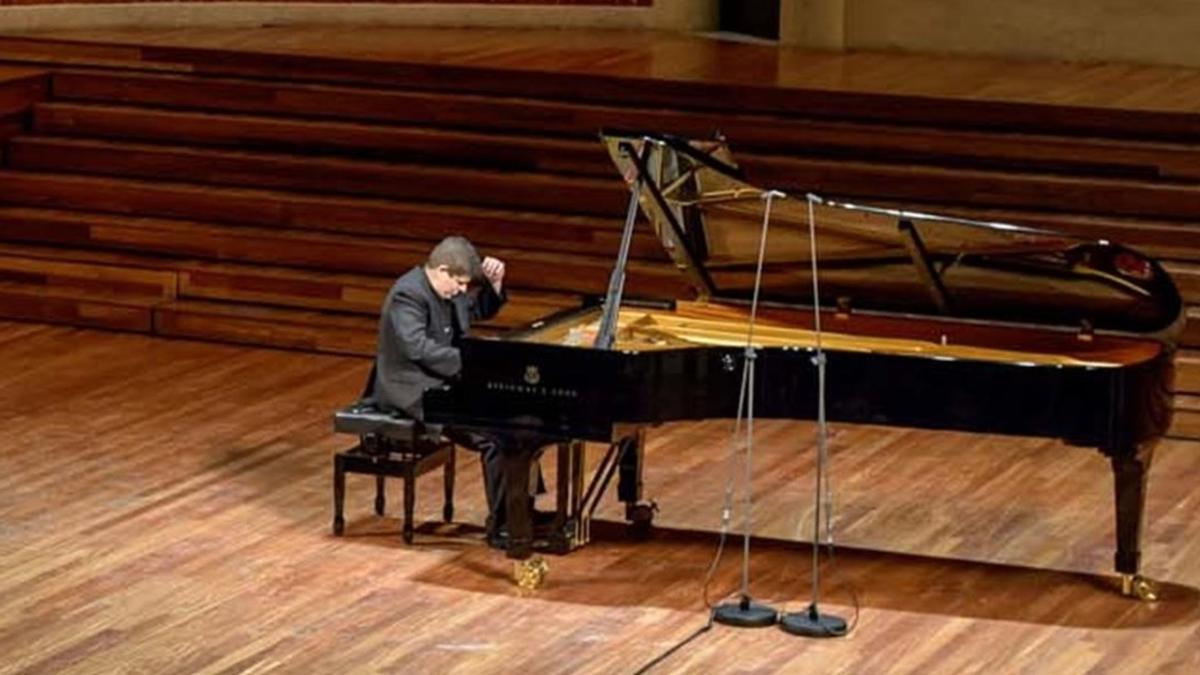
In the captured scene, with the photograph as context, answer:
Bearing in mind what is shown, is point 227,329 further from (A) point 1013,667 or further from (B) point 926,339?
(A) point 1013,667

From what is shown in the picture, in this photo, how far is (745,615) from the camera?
638cm

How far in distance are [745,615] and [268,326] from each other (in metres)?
3.48

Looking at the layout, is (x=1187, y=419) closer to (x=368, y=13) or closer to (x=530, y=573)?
(x=530, y=573)

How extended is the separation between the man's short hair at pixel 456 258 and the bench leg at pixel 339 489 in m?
0.56

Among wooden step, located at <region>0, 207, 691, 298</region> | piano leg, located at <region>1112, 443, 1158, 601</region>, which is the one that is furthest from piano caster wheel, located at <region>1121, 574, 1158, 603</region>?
wooden step, located at <region>0, 207, 691, 298</region>

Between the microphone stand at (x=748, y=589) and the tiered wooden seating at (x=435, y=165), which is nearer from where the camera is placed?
the microphone stand at (x=748, y=589)

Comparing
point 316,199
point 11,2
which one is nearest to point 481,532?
point 316,199

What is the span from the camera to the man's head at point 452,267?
6.88m

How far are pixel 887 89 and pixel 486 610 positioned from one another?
12.9 ft

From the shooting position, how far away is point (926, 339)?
6980 mm

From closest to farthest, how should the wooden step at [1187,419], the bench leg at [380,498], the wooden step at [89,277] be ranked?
the bench leg at [380,498]
the wooden step at [1187,419]
the wooden step at [89,277]

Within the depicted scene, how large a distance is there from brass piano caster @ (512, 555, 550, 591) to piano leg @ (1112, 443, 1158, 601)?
1.40 metres

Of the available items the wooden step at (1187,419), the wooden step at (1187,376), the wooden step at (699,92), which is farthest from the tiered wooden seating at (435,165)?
the wooden step at (1187,419)

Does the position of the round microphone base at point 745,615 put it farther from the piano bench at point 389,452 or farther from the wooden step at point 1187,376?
the wooden step at point 1187,376
